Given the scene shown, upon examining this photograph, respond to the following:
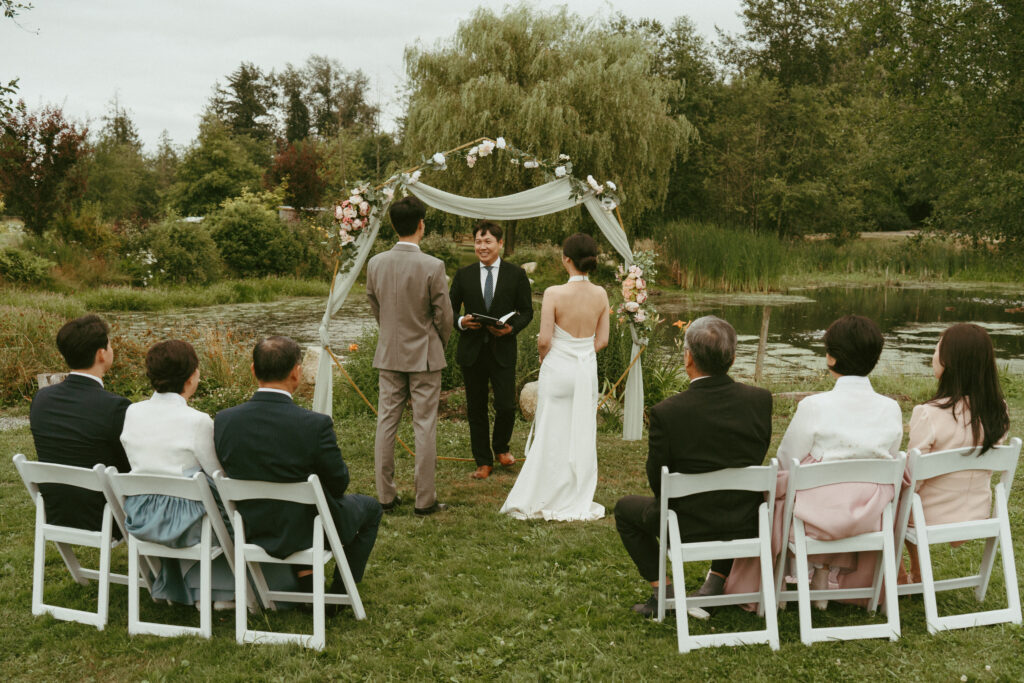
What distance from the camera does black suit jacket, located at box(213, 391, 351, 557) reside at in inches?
133

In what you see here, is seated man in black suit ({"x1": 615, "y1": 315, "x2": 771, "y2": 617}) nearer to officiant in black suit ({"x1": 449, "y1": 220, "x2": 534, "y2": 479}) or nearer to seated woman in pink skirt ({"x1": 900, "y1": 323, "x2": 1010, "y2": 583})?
seated woman in pink skirt ({"x1": 900, "y1": 323, "x2": 1010, "y2": 583})

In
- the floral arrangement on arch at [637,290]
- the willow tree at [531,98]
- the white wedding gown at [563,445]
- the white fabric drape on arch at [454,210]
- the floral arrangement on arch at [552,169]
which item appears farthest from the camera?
the willow tree at [531,98]

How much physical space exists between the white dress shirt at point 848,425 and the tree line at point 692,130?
1086 cm

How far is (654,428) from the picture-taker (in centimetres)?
338

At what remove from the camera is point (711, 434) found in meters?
3.35

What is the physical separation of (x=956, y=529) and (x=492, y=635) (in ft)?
6.82

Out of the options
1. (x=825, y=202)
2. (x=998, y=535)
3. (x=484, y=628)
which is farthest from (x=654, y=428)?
(x=825, y=202)

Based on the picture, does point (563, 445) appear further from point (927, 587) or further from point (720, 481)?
point (927, 587)

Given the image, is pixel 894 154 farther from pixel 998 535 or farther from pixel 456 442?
pixel 998 535

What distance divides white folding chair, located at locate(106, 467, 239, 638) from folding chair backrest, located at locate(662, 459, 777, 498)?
1.82 m

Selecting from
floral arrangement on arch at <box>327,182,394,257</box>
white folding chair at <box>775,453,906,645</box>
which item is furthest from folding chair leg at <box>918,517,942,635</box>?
floral arrangement on arch at <box>327,182,394,257</box>

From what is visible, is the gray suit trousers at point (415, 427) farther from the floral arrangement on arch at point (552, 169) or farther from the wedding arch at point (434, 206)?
the floral arrangement on arch at point (552, 169)

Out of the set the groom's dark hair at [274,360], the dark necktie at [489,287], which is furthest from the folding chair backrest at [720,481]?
the dark necktie at [489,287]

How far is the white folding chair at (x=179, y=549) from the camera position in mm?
3316
